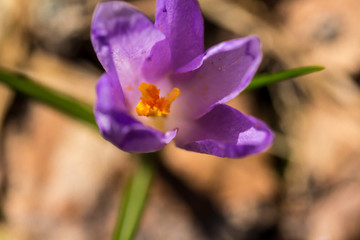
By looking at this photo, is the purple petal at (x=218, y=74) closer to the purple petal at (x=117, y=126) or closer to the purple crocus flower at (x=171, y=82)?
the purple crocus flower at (x=171, y=82)

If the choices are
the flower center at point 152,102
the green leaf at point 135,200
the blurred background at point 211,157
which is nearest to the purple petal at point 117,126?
the flower center at point 152,102

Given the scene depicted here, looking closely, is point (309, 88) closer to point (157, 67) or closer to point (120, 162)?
point (120, 162)

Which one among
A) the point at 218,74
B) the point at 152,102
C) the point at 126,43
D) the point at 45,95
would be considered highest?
the point at 126,43

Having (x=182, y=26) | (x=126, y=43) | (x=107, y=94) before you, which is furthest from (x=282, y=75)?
(x=107, y=94)

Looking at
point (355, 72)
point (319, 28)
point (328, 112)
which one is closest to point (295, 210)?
point (328, 112)

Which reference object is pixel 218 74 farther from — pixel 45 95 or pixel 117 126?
pixel 45 95

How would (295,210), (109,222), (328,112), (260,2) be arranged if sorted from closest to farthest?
(109,222), (295,210), (328,112), (260,2)
